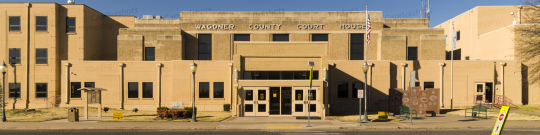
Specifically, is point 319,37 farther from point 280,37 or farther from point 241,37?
point 241,37

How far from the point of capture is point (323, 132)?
1581 centimetres

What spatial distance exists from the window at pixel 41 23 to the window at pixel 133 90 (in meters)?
10.0

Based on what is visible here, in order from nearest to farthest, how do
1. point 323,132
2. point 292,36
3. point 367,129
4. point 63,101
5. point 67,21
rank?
point 323,132 → point 367,129 → point 63,101 → point 67,21 → point 292,36

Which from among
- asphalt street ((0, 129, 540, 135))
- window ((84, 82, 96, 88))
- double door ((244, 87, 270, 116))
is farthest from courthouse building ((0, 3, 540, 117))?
asphalt street ((0, 129, 540, 135))

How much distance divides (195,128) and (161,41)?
17.5 meters

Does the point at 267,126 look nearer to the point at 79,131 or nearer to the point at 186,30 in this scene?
the point at 79,131

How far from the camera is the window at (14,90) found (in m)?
30.1

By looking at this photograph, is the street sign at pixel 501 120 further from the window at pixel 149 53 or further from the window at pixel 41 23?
the window at pixel 41 23

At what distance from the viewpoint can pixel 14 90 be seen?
3020 cm

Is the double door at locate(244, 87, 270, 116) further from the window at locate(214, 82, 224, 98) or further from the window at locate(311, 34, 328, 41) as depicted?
the window at locate(311, 34, 328, 41)

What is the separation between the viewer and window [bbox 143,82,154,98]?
1137 inches

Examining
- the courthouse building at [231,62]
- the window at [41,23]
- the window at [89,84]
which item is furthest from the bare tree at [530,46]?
the window at [41,23]

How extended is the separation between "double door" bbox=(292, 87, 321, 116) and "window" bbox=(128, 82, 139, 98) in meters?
14.1

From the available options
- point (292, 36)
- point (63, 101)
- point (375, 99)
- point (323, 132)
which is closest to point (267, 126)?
point (323, 132)
